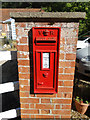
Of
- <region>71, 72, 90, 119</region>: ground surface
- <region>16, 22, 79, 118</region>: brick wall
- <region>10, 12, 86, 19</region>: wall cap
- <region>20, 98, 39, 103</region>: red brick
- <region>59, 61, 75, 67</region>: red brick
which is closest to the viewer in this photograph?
<region>10, 12, 86, 19</region>: wall cap

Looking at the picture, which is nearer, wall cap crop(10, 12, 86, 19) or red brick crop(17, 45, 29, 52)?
wall cap crop(10, 12, 86, 19)

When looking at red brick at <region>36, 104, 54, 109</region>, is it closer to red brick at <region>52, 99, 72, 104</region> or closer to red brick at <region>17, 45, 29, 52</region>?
red brick at <region>52, 99, 72, 104</region>

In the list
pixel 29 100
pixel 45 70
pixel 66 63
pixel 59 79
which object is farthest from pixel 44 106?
pixel 66 63

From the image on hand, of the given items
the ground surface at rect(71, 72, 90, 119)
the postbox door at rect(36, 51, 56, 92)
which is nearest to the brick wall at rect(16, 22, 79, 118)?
the postbox door at rect(36, 51, 56, 92)

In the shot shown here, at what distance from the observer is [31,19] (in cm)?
136

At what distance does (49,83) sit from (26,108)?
1.83 ft

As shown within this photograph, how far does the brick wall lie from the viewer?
1394mm

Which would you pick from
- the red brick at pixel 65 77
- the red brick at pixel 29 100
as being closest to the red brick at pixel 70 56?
the red brick at pixel 65 77

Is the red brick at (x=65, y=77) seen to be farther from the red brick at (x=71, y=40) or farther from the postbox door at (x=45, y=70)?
the red brick at (x=71, y=40)

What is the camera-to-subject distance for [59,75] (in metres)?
1.55

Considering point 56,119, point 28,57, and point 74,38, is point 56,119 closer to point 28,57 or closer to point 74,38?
point 28,57

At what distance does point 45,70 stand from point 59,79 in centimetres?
25

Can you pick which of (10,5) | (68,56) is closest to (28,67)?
(68,56)

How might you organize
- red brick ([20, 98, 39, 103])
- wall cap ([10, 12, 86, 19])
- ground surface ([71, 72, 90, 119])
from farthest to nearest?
1. ground surface ([71, 72, 90, 119])
2. red brick ([20, 98, 39, 103])
3. wall cap ([10, 12, 86, 19])
